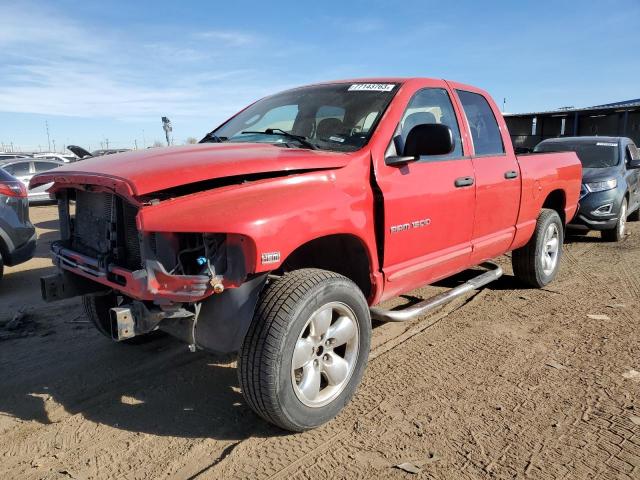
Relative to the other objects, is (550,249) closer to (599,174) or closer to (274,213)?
(599,174)

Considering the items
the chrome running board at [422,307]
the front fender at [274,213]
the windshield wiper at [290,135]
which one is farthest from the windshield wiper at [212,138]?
the chrome running board at [422,307]

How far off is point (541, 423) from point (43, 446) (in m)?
2.78

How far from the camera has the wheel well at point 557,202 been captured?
5.88 m

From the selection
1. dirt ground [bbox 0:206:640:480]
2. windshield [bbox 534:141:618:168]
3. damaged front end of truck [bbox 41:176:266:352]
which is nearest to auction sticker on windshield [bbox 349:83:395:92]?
damaged front end of truck [bbox 41:176:266:352]

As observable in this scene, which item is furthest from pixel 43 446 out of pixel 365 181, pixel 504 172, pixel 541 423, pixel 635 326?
pixel 635 326

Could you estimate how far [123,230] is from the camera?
113 inches

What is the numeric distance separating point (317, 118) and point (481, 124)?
1624mm

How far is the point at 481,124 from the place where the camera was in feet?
15.0

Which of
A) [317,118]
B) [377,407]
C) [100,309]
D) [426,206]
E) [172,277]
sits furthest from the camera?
[317,118]

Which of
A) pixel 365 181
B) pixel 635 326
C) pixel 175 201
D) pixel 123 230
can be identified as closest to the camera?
pixel 175 201

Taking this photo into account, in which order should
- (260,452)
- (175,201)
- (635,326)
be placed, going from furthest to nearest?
(635,326) → (260,452) → (175,201)

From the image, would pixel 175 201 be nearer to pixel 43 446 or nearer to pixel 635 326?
pixel 43 446

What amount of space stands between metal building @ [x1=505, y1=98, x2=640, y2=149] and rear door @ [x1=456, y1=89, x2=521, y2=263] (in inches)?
822

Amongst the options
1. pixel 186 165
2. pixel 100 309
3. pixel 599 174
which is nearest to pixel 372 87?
pixel 186 165
